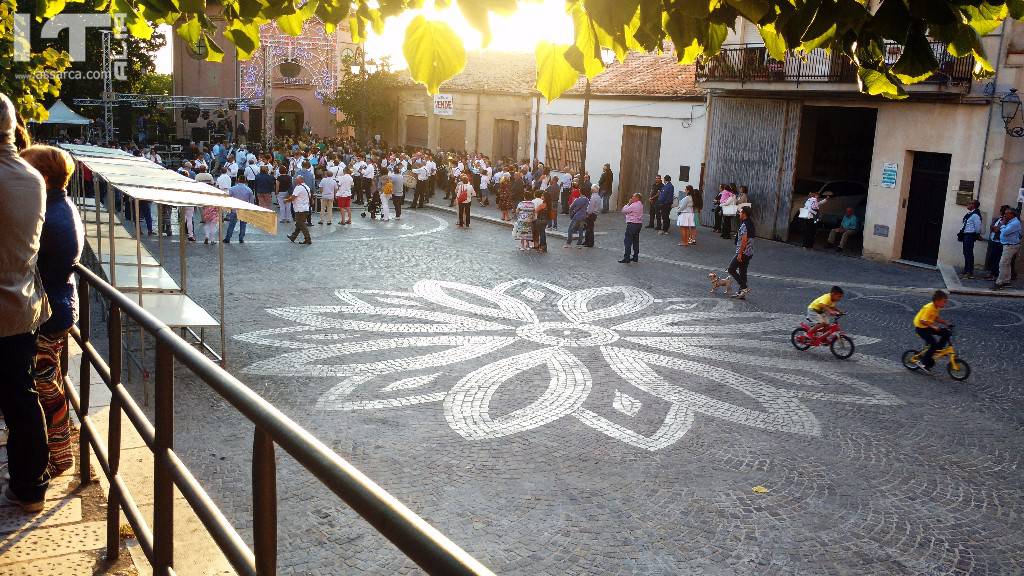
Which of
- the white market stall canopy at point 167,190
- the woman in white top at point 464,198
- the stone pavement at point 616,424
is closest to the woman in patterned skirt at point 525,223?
the woman in white top at point 464,198

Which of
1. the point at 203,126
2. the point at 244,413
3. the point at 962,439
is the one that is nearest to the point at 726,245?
the point at 962,439

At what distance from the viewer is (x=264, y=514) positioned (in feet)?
7.22

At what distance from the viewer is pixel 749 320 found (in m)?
14.8

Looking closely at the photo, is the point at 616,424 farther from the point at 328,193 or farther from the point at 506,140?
the point at 506,140

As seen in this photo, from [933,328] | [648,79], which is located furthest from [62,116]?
[933,328]

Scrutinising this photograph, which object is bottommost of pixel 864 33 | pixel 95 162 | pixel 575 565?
pixel 575 565

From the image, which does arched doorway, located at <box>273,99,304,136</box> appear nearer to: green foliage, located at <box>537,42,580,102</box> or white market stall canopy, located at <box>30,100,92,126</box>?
white market stall canopy, located at <box>30,100,92,126</box>

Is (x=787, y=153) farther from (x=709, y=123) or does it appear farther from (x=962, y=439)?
(x=962, y=439)

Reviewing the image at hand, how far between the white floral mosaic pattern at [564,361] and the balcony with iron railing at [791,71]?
899 cm

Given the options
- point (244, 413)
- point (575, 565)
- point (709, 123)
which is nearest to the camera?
point (244, 413)

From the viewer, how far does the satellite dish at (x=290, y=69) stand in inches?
1921

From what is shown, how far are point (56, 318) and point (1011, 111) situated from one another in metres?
20.1

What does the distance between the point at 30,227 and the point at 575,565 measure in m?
4.01

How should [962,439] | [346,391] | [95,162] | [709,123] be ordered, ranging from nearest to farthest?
[962,439] < [346,391] < [95,162] < [709,123]
